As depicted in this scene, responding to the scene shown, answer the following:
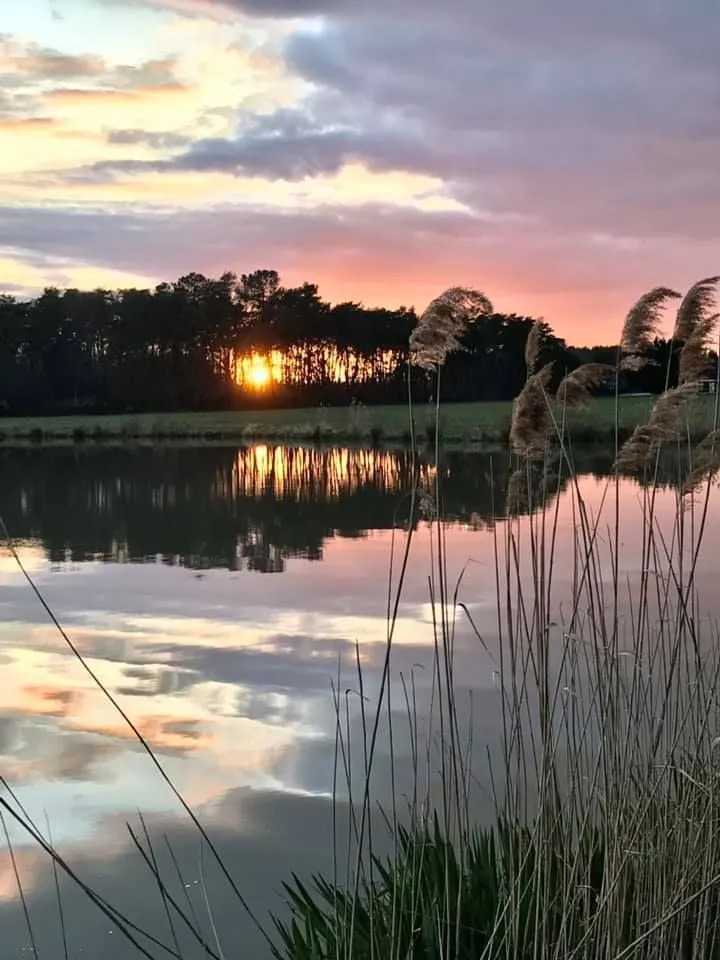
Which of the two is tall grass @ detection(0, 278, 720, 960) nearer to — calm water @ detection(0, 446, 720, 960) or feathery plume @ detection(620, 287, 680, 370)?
feathery plume @ detection(620, 287, 680, 370)

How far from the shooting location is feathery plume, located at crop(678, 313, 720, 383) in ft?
8.13

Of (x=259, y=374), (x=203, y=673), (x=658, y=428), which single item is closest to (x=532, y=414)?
(x=658, y=428)

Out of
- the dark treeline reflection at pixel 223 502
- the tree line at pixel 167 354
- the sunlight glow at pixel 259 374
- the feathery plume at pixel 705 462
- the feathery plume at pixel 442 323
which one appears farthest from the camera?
the sunlight glow at pixel 259 374

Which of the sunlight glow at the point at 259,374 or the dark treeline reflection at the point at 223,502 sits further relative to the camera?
the sunlight glow at the point at 259,374

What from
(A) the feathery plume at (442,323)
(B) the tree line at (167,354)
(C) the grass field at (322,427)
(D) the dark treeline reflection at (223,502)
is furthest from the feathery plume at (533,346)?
(B) the tree line at (167,354)

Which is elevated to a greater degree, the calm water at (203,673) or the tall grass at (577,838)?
the tall grass at (577,838)

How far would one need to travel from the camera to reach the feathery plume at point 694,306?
2.47 metres

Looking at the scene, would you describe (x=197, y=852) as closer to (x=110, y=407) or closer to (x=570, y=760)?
(x=570, y=760)

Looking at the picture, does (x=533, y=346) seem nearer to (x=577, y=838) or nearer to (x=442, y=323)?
(x=442, y=323)

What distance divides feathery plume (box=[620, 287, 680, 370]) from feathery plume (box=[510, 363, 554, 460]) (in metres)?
0.18

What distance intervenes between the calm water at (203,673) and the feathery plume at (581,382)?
525mm

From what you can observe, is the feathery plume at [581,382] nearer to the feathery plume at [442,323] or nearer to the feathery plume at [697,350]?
the feathery plume at [697,350]

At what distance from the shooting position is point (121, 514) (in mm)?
14164

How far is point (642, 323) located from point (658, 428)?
0.82 ft
